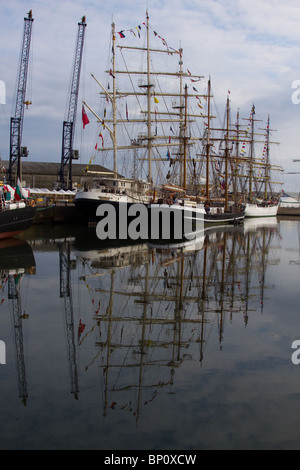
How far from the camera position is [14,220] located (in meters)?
41.6

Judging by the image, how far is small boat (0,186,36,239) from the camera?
4041 cm

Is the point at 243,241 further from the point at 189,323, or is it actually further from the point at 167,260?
the point at 189,323

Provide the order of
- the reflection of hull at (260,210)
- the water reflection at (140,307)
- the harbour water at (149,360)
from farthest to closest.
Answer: the reflection of hull at (260,210), the water reflection at (140,307), the harbour water at (149,360)

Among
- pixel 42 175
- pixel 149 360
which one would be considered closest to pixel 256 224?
pixel 42 175

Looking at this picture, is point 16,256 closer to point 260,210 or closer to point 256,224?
point 256,224

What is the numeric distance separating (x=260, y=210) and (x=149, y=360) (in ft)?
303

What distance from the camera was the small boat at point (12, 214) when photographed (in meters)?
40.4

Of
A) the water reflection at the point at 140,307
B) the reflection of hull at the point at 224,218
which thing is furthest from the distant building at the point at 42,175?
the water reflection at the point at 140,307

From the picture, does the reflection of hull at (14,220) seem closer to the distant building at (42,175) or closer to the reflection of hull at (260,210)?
the distant building at (42,175)

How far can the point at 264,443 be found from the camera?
8578 mm

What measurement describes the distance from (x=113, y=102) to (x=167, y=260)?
38143 millimetres

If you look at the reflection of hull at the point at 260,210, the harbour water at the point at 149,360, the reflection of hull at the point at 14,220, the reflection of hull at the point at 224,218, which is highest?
the reflection of hull at the point at 260,210

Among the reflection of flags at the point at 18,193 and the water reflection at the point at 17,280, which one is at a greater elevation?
the reflection of flags at the point at 18,193
